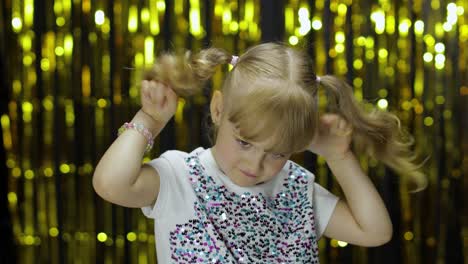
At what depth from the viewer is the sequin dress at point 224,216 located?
110 cm

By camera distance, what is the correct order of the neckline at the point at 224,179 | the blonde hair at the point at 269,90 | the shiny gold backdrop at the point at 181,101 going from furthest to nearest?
the shiny gold backdrop at the point at 181,101
the neckline at the point at 224,179
the blonde hair at the point at 269,90

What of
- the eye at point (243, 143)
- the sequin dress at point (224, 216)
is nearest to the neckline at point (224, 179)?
the sequin dress at point (224, 216)

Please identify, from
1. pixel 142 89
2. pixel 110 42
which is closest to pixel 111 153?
pixel 142 89

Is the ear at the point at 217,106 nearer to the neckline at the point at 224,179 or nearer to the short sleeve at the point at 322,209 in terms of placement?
the neckline at the point at 224,179

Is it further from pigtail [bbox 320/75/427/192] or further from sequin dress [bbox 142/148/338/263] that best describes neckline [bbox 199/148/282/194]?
pigtail [bbox 320/75/427/192]

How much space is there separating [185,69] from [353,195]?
0.34 meters

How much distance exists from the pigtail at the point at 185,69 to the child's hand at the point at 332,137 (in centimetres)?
18

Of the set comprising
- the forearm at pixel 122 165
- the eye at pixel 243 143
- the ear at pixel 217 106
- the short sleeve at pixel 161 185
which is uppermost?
the ear at pixel 217 106

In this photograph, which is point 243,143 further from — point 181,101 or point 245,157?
point 181,101

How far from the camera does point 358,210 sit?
3.86ft

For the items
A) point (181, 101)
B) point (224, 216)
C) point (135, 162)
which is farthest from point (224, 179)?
point (181, 101)

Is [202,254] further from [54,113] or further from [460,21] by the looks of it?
[460,21]

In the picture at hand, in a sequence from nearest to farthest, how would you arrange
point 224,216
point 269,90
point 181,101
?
point 269,90 → point 224,216 → point 181,101

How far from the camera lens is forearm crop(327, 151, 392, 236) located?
117 cm
